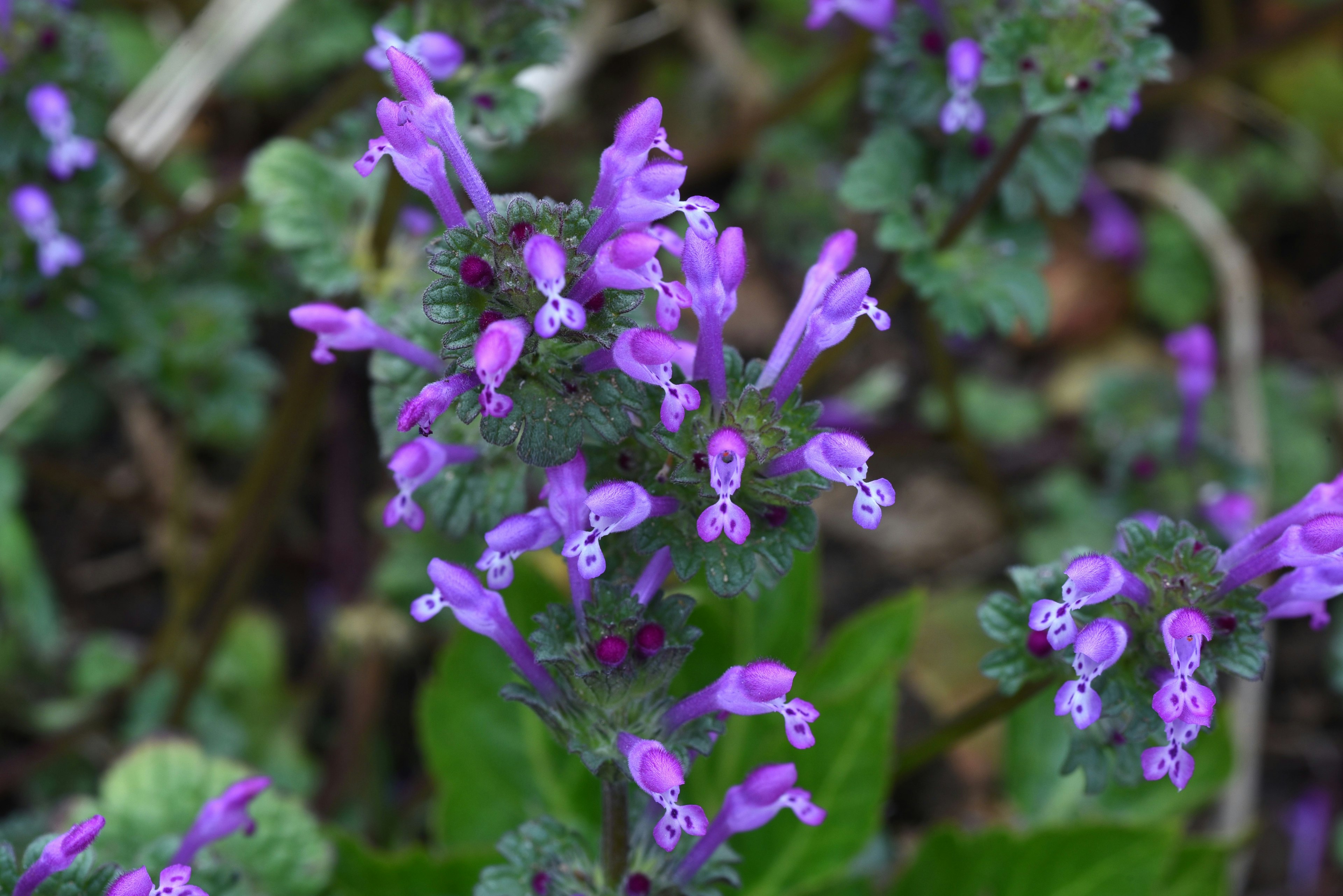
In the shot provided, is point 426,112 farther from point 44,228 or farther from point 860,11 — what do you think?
point 44,228

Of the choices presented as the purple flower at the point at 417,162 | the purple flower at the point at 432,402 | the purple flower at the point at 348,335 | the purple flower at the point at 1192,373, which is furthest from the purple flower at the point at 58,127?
the purple flower at the point at 1192,373

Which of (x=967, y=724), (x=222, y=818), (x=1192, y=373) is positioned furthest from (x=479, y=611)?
(x=1192, y=373)

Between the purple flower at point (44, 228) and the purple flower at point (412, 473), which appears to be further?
the purple flower at point (44, 228)

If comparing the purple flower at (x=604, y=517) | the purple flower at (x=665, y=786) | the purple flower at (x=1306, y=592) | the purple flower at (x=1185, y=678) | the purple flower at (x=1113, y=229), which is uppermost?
the purple flower at (x=604, y=517)

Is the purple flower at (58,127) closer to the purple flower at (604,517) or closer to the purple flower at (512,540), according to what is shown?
the purple flower at (512,540)

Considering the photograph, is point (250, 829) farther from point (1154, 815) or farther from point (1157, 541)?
point (1154, 815)

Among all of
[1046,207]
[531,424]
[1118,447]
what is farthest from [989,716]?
[1046,207]

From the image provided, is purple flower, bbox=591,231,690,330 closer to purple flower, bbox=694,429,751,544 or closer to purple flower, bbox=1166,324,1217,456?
purple flower, bbox=694,429,751,544

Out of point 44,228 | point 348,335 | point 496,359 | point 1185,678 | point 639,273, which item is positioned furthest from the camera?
point 44,228
